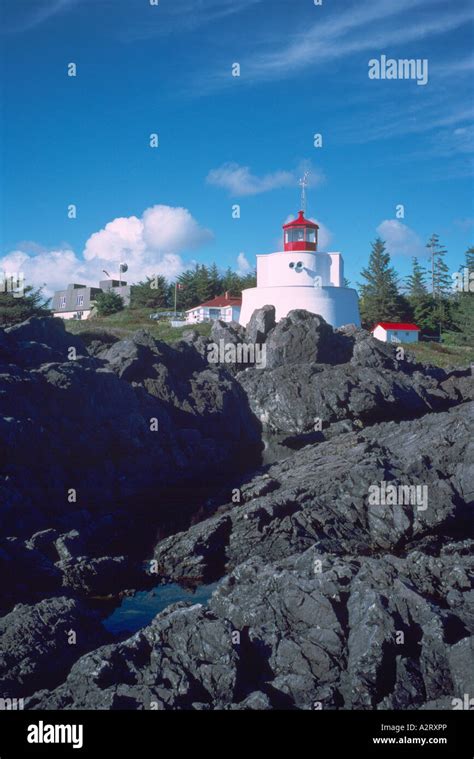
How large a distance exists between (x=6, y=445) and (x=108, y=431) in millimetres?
6474

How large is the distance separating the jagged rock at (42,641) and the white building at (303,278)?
1680 inches

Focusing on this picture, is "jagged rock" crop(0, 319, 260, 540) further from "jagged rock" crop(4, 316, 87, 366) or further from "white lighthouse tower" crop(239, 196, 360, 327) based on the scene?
"white lighthouse tower" crop(239, 196, 360, 327)

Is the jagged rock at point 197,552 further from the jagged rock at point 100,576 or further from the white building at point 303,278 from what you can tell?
the white building at point 303,278

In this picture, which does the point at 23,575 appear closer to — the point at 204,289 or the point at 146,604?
the point at 146,604

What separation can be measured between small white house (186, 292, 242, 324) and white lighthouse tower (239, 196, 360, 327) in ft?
30.3

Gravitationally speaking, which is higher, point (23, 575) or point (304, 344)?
point (304, 344)

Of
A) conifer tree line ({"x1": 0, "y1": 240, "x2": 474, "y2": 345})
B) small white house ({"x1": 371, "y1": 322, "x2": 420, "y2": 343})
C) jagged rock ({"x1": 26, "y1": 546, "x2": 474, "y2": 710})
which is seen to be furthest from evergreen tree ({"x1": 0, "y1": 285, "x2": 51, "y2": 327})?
jagged rock ({"x1": 26, "y1": 546, "x2": 474, "y2": 710})

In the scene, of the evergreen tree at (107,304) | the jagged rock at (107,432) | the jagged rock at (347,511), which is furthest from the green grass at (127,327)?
the jagged rock at (347,511)

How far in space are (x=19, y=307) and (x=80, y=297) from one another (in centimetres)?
3332

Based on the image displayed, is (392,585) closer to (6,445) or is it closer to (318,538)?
(318,538)

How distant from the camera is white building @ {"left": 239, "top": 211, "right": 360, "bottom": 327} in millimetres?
55500

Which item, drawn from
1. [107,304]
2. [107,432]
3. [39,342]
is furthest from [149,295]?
[107,432]

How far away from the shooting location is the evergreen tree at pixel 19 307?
52531 mm

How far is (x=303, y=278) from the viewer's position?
55.7 meters
